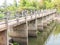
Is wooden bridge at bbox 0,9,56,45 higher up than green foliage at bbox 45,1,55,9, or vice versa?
green foliage at bbox 45,1,55,9

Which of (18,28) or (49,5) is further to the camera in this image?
(49,5)

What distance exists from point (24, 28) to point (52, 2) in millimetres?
49810

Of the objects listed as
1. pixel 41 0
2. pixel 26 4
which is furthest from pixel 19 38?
pixel 41 0

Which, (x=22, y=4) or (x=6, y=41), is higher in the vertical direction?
(x=22, y=4)

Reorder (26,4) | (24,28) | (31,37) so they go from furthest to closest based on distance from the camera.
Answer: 1. (26,4)
2. (31,37)
3. (24,28)

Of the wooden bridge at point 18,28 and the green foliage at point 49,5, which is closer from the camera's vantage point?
the wooden bridge at point 18,28

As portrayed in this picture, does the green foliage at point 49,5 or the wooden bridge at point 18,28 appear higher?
the green foliage at point 49,5

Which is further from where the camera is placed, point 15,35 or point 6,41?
point 15,35

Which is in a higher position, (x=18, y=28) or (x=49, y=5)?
(x=49, y=5)

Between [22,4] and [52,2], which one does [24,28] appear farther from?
[52,2]

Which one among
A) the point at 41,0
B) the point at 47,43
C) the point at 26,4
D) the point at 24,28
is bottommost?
the point at 47,43

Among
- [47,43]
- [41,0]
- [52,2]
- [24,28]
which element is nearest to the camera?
[24,28]

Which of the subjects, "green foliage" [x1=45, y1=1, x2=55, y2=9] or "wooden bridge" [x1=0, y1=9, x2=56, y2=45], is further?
"green foliage" [x1=45, y1=1, x2=55, y2=9]

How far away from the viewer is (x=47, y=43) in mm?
23734
